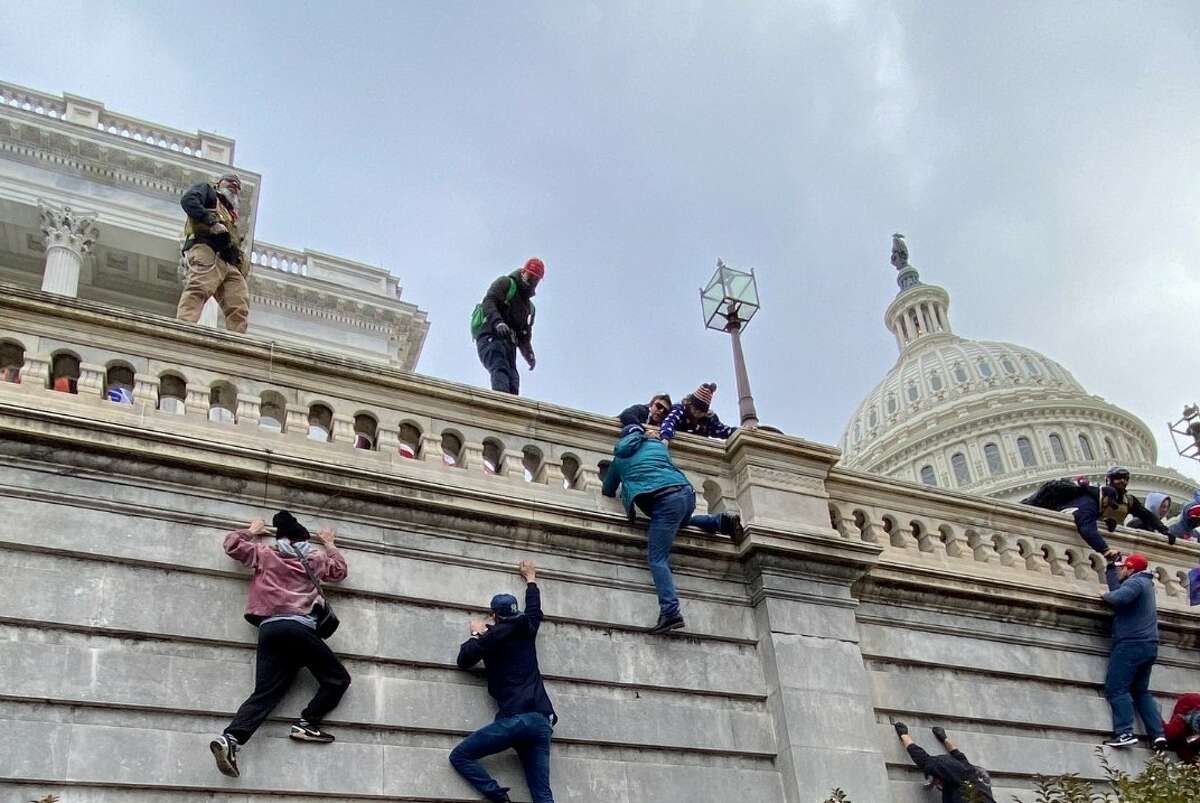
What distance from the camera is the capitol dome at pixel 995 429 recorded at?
103m

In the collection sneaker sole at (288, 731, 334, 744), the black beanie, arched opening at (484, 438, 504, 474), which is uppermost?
arched opening at (484, 438, 504, 474)

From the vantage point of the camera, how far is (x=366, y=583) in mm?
10617

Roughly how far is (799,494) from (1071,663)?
3.83m

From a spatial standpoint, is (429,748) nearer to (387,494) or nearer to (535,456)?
(387,494)

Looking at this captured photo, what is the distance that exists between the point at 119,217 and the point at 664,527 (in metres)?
24.1

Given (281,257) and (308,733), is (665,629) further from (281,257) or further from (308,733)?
(281,257)

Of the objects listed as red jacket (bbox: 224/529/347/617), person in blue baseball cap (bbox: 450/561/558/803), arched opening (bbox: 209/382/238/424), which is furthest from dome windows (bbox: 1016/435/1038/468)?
red jacket (bbox: 224/529/347/617)

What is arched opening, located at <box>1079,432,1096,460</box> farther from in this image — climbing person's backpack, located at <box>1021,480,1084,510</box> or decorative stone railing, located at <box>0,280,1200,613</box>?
decorative stone railing, located at <box>0,280,1200,613</box>

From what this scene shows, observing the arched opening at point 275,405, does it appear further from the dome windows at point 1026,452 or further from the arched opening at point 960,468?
the dome windows at point 1026,452

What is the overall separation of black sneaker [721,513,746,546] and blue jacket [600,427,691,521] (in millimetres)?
542

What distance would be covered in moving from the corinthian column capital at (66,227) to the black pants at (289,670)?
23.8 meters

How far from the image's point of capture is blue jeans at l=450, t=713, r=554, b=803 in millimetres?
9945

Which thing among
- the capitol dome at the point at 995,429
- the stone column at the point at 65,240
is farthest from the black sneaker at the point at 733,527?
the capitol dome at the point at 995,429

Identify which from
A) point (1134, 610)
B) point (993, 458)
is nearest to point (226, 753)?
point (1134, 610)
